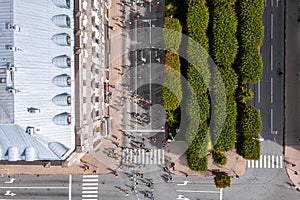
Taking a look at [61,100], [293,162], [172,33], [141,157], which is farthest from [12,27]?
[293,162]

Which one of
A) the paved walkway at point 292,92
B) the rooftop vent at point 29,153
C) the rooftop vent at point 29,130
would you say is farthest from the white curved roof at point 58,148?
the paved walkway at point 292,92

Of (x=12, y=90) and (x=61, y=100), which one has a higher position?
(x=12, y=90)

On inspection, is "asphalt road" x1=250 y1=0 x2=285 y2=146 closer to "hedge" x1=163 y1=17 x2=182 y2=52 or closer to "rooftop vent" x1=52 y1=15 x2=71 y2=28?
"hedge" x1=163 y1=17 x2=182 y2=52

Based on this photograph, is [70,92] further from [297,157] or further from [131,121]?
[297,157]

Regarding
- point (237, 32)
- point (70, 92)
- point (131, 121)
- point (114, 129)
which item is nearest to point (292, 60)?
point (237, 32)

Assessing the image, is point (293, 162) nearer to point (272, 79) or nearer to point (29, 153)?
point (272, 79)
